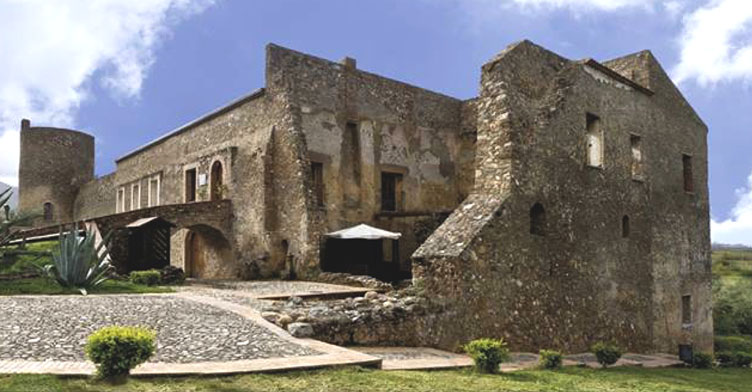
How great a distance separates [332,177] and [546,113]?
7776 mm

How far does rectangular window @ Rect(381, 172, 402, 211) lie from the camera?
21812mm

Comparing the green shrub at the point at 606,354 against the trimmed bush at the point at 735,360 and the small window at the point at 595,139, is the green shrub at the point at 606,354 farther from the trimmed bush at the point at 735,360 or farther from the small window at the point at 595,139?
the small window at the point at 595,139

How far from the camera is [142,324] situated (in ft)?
30.5

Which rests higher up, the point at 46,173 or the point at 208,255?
the point at 46,173

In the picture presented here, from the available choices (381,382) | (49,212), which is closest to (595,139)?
(381,382)

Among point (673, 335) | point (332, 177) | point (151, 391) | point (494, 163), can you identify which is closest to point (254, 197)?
point (332, 177)

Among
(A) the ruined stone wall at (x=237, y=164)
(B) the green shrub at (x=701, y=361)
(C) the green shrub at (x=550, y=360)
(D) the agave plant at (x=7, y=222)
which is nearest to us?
(C) the green shrub at (x=550, y=360)

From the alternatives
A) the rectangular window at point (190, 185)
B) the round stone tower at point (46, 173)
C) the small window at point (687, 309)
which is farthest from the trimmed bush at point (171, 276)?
the round stone tower at point (46, 173)

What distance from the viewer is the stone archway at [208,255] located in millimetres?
21734

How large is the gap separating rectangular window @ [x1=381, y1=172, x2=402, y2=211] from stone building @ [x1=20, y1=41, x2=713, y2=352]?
0.23 ft

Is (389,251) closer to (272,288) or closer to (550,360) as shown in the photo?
(272,288)

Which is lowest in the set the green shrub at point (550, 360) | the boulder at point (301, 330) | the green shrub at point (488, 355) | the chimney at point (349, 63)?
the green shrub at point (550, 360)

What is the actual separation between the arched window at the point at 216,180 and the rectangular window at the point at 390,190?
577 centimetres

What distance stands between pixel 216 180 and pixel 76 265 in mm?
9725
